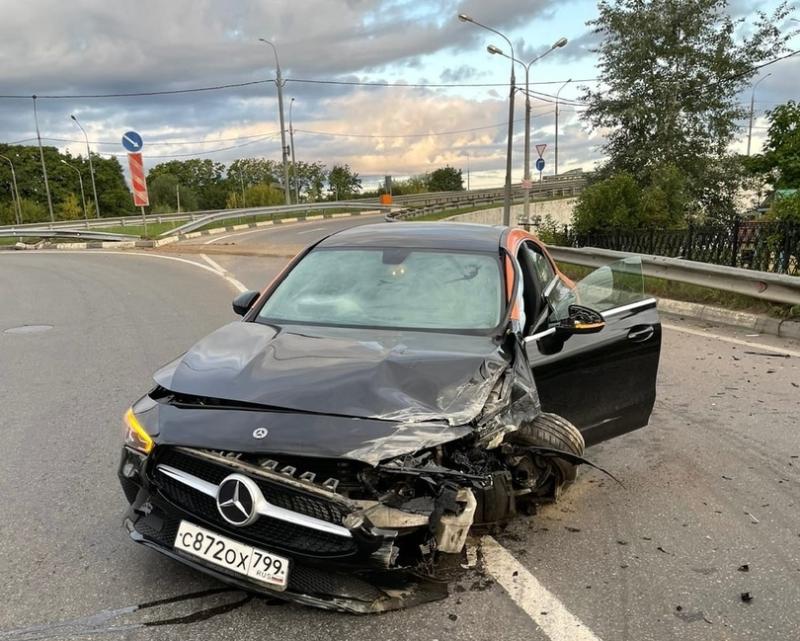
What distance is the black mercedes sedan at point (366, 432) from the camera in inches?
94.3

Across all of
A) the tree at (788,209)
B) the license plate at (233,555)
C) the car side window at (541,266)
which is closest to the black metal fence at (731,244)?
the tree at (788,209)

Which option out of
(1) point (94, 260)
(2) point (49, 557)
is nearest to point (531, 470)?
(2) point (49, 557)

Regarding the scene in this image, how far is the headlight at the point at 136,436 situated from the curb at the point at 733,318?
7.34m

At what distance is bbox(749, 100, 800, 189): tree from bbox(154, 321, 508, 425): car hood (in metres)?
18.3

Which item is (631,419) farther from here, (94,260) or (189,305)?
(94,260)

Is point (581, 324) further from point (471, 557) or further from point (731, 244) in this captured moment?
point (731, 244)

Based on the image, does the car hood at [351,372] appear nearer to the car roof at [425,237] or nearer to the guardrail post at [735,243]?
the car roof at [425,237]

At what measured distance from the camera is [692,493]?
370cm

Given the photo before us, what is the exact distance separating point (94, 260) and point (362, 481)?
1880 cm

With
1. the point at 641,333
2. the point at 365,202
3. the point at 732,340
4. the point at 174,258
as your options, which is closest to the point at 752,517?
the point at 641,333

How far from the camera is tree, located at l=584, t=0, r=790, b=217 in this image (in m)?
19.5

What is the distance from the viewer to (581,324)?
349 cm

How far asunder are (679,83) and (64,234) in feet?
78.8

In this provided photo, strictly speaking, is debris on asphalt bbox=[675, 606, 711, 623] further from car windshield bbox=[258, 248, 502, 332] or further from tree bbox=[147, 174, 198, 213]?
tree bbox=[147, 174, 198, 213]
